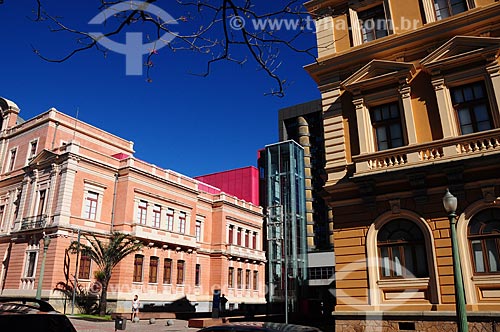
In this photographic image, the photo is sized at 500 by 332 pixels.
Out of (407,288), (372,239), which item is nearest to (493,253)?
(407,288)

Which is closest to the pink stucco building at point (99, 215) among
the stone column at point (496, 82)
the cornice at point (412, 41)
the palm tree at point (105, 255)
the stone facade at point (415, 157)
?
the palm tree at point (105, 255)

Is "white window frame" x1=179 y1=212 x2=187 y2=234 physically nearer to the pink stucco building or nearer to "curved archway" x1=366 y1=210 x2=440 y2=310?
the pink stucco building

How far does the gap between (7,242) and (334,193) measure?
95.7 ft

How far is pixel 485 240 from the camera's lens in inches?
476

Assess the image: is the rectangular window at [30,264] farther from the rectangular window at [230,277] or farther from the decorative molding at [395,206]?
the decorative molding at [395,206]

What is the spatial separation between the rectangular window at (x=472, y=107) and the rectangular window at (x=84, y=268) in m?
26.2

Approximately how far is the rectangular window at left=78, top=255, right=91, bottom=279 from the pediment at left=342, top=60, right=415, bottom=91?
2314cm

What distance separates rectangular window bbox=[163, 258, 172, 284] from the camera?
34.2 m

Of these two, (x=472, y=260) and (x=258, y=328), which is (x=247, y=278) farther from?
(x=258, y=328)

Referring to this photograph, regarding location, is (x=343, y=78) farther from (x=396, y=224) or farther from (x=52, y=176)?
(x=52, y=176)

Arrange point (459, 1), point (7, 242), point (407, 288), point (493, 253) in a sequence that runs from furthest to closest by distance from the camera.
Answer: point (7, 242) → point (459, 1) → point (407, 288) → point (493, 253)

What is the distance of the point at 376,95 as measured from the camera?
14906mm

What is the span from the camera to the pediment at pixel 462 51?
12.8 m

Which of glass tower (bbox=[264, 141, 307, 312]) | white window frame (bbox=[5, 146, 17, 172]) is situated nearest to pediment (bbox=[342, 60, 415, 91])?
white window frame (bbox=[5, 146, 17, 172])
